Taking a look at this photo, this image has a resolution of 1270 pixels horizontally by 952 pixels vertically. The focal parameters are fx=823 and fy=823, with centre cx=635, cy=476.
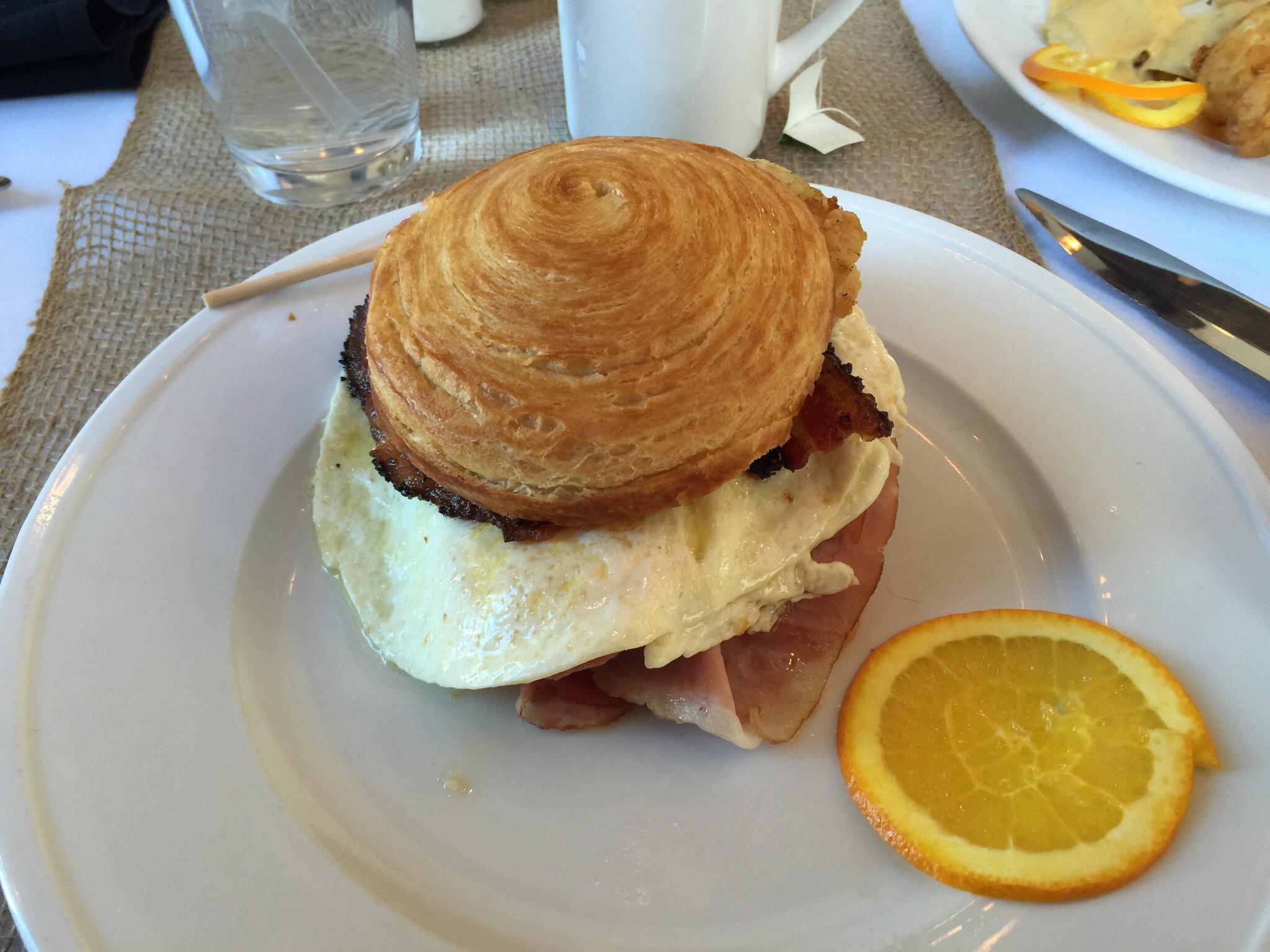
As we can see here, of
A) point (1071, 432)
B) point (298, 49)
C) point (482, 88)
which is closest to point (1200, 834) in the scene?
point (1071, 432)

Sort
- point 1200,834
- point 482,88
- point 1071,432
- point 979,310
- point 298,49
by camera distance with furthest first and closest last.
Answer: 1. point 482,88
2. point 298,49
3. point 979,310
4. point 1071,432
5. point 1200,834

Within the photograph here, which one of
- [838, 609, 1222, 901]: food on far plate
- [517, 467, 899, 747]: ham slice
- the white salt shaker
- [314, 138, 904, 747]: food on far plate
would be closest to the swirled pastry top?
[314, 138, 904, 747]: food on far plate

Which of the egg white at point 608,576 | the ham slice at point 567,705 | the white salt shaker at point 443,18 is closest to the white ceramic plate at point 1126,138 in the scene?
the egg white at point 608,576

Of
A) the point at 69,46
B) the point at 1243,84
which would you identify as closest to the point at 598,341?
the point at 1243,84

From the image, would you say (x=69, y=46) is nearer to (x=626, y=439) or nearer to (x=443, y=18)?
(x=443, y=18)

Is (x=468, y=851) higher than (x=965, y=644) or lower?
lower

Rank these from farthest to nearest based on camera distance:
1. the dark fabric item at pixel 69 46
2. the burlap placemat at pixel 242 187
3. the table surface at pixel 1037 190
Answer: the dark fabric item at pixel 69 46 < the burlap placemat at pixel 242 187 < the table surface at pixel 1037 190

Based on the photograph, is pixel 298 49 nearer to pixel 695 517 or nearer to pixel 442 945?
Result: pixel 695 517

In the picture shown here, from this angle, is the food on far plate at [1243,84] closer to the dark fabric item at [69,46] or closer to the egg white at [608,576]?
the egg white at [608,576]
